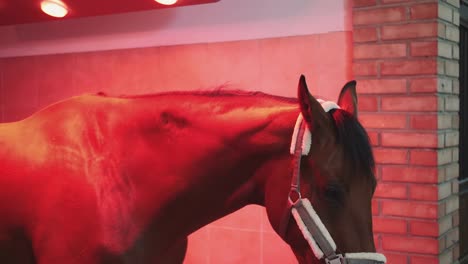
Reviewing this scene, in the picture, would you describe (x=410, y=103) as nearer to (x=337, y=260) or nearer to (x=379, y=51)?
(x=379, y=51)

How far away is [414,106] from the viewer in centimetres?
187

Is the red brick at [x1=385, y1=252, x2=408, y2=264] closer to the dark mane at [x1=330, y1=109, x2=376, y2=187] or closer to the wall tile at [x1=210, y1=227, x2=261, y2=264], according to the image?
the wall tile at [x1=210, y1=227, x2=261, y2=264]

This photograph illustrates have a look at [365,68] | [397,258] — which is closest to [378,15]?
[365,68]

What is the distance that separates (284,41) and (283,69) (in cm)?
13

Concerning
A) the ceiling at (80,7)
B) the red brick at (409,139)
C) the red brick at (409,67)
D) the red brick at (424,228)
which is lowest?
the red brick at (424,228)

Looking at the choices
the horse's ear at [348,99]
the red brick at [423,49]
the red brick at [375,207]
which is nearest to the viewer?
the horse's ear at [348,99]

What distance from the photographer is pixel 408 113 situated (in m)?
1.88

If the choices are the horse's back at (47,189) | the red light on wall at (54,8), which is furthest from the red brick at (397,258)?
the red light on wall at (54,8)

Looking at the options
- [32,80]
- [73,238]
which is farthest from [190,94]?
[32,80]

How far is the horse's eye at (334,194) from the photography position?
101 cm

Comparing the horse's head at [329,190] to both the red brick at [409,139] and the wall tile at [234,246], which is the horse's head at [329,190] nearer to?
the red brick at [409,139]

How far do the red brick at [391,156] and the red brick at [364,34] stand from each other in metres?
0.48

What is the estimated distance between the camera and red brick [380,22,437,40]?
1.84m

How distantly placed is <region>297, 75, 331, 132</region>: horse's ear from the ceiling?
1.32 m
